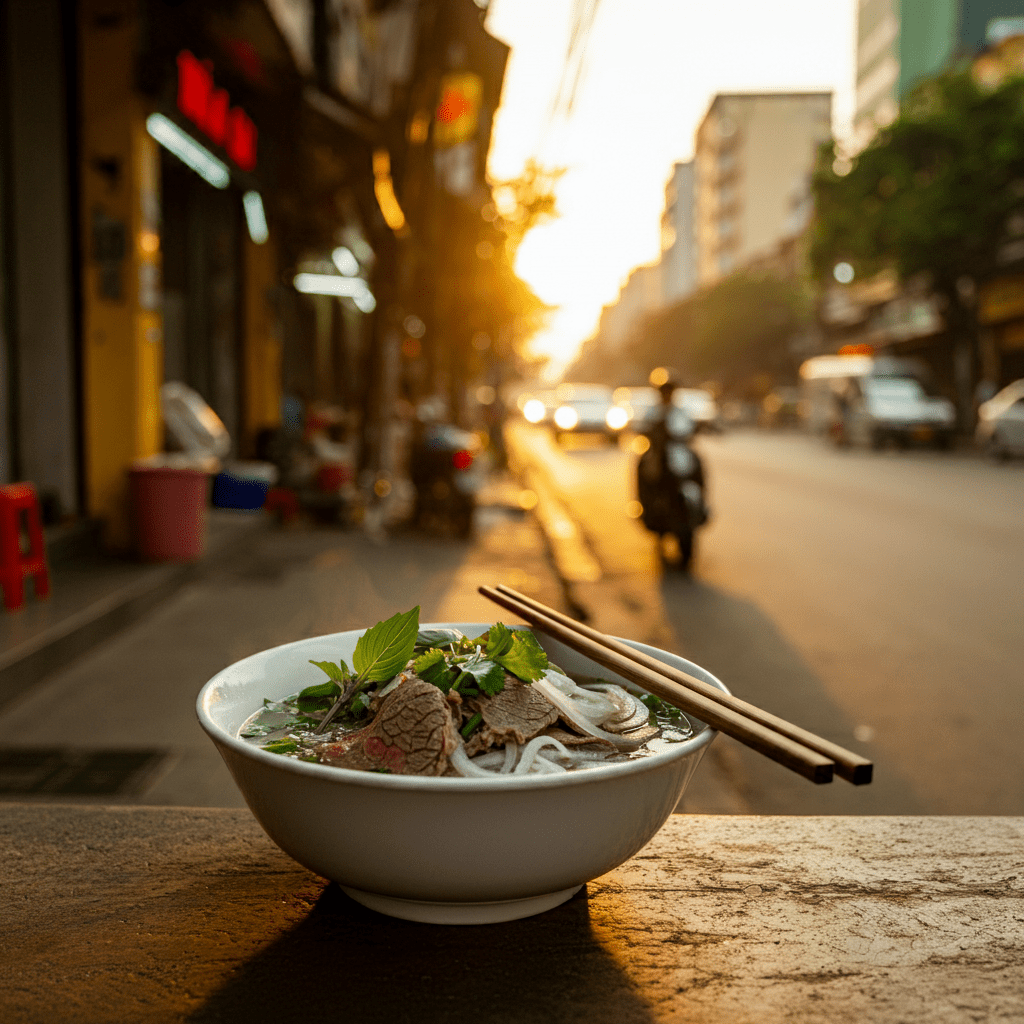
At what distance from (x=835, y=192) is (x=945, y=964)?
1214 inches

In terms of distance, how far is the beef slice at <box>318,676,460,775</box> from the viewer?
1.03 m

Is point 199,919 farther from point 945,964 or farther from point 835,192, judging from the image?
point 835,192

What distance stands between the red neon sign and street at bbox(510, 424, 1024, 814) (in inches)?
194

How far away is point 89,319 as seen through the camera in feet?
23.5

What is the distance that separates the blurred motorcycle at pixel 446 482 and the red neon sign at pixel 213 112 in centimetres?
340

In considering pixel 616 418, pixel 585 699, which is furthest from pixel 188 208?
pixel 616 418

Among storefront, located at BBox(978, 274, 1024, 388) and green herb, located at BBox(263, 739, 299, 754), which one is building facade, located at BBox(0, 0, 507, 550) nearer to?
green herb, located at BBox(263, 739, 299, 754)

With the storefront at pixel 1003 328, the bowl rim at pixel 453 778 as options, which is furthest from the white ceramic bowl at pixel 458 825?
the storefront at pixel 1003 328

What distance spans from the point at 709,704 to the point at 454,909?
0.33m

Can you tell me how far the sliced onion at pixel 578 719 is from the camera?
1.16 meters

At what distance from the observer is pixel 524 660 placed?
3.84 ft

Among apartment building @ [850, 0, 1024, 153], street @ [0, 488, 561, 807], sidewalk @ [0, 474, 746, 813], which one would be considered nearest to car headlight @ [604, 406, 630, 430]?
street @ [0, 488, 561, 807]

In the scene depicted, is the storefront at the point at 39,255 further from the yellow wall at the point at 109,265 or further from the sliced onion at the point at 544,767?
the sliced onion at the point at 544,767

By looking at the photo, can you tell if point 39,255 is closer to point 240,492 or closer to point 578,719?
point 240,492
